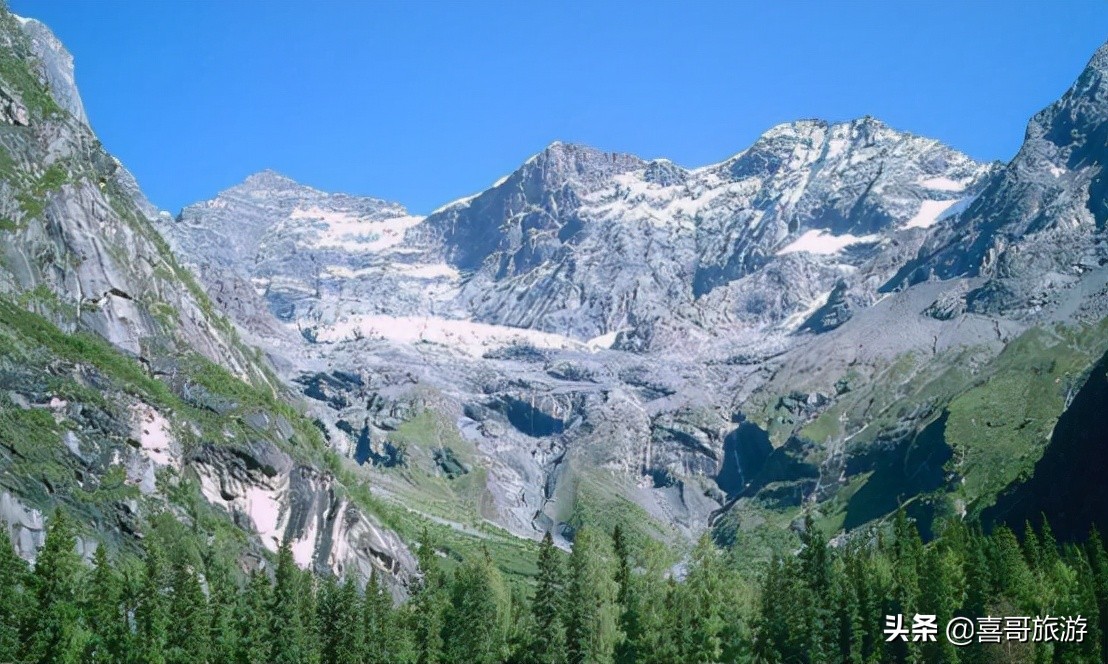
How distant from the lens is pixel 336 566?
601 ft

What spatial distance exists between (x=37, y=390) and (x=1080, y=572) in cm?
12643

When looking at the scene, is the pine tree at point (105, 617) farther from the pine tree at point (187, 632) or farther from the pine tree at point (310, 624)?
the pine tree at point (310, 624)

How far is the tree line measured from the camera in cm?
10600

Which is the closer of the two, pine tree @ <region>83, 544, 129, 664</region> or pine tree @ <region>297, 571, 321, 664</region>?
pine tree @ <region>83, 544, 129, 664</region>

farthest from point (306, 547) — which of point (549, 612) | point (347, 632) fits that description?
point (549, 612)

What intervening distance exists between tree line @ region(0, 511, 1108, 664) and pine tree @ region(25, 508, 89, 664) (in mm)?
140

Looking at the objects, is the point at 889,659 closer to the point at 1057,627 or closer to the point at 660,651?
the point at 1057,627

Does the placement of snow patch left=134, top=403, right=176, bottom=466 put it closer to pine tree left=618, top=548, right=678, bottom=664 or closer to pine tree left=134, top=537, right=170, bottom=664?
pine tree left=134, top=537, right=170, bottom=664

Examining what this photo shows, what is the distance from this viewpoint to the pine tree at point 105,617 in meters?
103

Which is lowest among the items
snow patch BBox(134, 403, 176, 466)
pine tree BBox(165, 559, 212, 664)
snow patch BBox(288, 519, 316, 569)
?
pine tree BBox(165, 559, 212, 664)

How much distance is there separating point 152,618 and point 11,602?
42.0 ft

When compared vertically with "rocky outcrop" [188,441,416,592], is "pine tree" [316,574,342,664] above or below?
below

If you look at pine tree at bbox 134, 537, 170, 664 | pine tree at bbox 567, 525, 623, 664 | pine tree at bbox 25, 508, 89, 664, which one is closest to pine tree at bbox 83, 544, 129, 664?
pine tree at bbox 25, 508, 89, 664

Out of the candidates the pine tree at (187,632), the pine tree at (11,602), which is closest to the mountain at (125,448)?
the pine tree at (11,602)
